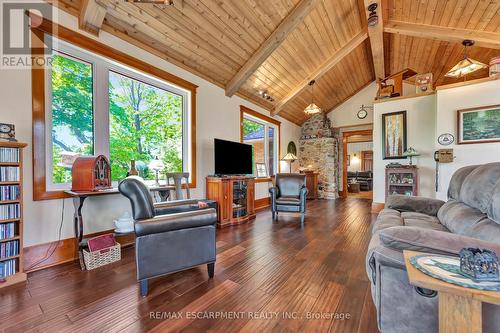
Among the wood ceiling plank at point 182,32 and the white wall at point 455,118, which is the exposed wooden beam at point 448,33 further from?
the wood ceiling plank at point 182,32

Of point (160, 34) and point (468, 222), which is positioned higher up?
point (160, 34)

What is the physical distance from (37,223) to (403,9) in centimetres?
630

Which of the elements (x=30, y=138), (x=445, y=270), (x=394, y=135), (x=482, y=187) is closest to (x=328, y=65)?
(x=394, y=135)

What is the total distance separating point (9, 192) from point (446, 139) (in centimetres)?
617

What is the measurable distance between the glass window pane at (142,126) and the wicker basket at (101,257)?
96 centimetres

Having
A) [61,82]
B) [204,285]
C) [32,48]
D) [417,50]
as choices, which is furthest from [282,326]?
[417,50]

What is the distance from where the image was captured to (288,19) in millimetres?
3525

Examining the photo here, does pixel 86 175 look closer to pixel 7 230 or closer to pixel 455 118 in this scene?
pixel 7 230

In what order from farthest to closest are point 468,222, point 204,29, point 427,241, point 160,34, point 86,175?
point 204,29 → point 160,34 → point 86,175 → point 468,222 → point 427,241

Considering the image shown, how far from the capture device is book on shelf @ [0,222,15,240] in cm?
183

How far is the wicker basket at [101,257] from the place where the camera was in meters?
2.22

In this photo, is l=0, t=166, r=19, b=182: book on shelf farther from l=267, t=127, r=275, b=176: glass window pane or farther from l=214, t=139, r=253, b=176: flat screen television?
l=267, t=127, r=275, b=176: glass window pane

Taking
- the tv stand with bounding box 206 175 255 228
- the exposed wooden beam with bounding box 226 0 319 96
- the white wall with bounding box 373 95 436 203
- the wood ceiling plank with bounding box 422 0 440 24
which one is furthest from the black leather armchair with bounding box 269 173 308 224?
the wood ceiling plank with bounding box 422 0 440 24

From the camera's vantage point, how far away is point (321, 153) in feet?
25.2
